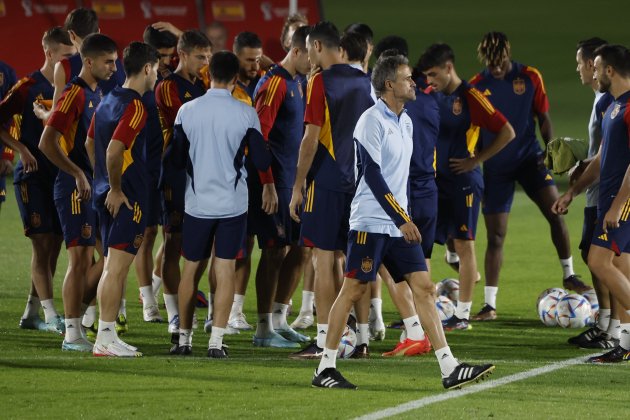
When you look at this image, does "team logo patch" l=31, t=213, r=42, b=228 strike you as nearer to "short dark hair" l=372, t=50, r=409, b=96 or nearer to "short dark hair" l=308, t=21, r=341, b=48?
"short dark hair" l=308, t=21, r=341, b=48

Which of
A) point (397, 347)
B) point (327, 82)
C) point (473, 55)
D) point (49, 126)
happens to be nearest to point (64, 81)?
point (49, 126)

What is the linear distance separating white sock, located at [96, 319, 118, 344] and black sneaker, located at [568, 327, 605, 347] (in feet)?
11.6

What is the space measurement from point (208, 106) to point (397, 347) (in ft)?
7.35

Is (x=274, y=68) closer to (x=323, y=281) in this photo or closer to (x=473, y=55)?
(x=323, y=281)

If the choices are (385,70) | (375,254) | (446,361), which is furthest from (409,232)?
(385,70)

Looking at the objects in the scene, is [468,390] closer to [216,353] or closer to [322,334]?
[322,334]

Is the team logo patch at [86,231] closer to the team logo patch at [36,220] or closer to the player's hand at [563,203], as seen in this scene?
the team logo patch at [36,220]

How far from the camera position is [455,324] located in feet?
37.9

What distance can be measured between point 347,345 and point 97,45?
2811mm

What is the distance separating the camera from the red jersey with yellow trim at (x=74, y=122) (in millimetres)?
10047

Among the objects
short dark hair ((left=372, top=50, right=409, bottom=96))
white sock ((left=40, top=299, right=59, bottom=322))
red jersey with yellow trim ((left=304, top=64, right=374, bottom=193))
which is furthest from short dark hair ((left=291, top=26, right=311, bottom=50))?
white sock ((left=40, top=299, right=59, bottom=322))

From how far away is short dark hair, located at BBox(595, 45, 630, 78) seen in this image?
9.66m

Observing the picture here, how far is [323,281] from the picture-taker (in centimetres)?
952

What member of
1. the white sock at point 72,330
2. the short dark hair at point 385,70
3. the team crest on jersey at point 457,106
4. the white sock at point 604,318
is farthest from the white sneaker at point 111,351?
the white sock at point 604,318
